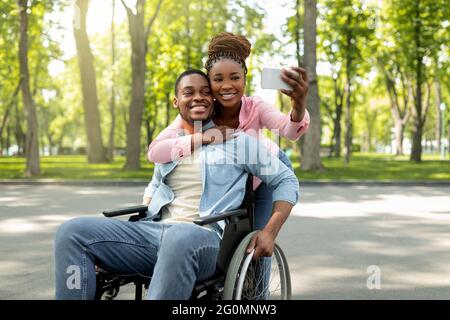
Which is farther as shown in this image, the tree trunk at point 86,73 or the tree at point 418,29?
the tree trunk at point 86,73

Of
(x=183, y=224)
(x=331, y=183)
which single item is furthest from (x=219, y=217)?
(x=331, y=183)

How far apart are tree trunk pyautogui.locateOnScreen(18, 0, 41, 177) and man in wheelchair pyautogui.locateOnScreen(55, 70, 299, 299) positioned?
15.9m

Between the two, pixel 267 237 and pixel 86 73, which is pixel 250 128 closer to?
pixel 267 237

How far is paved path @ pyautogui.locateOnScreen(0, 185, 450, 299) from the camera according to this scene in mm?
4816

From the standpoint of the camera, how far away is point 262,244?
9.37ft

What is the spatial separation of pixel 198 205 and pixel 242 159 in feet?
1.03

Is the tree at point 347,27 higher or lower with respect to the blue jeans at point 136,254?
higher

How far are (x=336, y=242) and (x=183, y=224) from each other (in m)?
4.50

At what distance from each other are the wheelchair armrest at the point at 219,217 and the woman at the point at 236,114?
1.00 feet

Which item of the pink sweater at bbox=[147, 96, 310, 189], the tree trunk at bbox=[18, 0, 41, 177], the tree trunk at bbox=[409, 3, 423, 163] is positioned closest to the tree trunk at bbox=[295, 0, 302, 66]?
the tree trunk at bbox=[409, 3, 423, 163]

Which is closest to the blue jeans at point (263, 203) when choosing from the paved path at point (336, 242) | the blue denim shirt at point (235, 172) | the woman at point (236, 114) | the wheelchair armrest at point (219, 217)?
the woman at point (236, 114)

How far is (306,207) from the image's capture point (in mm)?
10516

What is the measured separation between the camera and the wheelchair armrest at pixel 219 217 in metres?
2.62

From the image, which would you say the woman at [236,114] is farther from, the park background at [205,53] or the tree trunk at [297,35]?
the tree trunk at [297,35]
